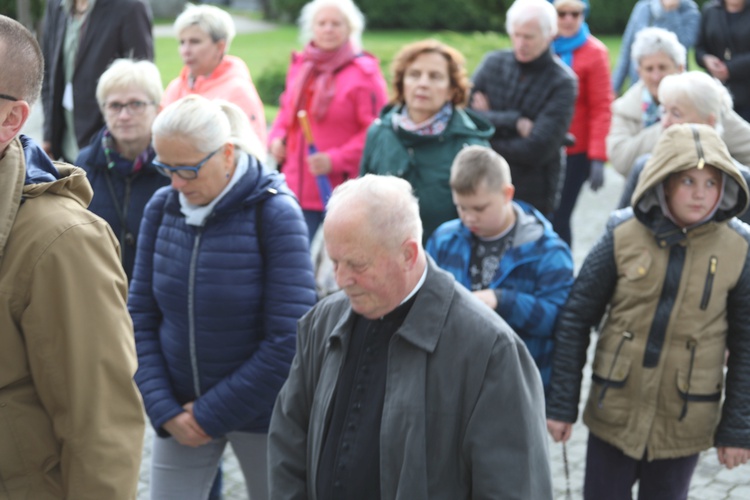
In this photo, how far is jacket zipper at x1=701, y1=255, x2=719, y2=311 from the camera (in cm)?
418

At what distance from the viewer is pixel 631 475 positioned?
4453 millimetres

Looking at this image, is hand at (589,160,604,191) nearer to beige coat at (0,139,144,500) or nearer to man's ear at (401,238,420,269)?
man's ear at (401,238,420,269)

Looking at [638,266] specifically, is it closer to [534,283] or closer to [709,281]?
[709,281]

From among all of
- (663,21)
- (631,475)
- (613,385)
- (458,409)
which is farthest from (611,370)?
(663,21)

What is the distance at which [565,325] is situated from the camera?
177 inches

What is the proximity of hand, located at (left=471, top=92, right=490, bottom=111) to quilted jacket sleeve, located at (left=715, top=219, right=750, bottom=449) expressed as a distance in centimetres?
294

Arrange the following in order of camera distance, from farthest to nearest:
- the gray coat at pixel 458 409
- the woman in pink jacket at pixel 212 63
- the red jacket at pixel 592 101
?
the red jacket at pixel 592 101, the woman in pink jacket at pixel 212 63, the gray coat at pixel 458 409

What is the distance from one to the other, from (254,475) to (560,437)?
4.16 ft

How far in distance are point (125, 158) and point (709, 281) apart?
2742 millimetres

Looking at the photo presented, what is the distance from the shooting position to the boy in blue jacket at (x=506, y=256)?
15.0 feet

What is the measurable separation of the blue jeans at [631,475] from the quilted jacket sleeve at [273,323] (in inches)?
52.7

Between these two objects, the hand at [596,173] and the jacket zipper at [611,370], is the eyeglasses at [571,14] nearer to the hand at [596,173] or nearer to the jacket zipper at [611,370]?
the hand at [596,173]

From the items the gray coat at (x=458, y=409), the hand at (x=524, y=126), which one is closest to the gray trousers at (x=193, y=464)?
the gray coat at (x=458, y=409)

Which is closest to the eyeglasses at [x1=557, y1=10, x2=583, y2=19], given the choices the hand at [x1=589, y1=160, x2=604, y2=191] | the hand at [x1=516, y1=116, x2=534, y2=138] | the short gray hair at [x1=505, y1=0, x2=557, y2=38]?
the hand at [x1=589, y1=160, x2=604, y2=191]
